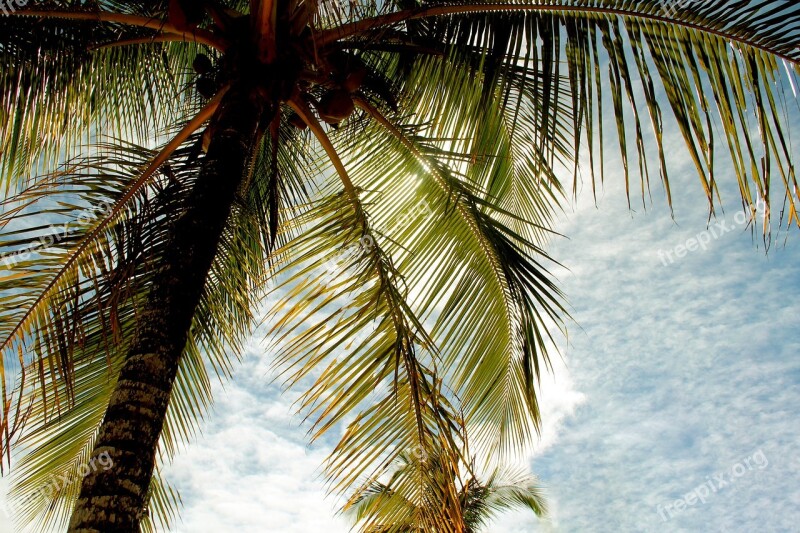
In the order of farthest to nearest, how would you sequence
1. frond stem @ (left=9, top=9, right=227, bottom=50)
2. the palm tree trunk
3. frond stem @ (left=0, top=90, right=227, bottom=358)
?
1. frond stem @ (left=9, top=9, right=227, bottom=50)
2. frond stem @ (left=0, top=90, right=227, bottom=358)
3. the palm tree trunk

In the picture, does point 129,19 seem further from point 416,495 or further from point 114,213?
point 416,495

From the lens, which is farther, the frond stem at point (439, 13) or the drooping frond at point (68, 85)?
the drooping frond at point (68, 85)

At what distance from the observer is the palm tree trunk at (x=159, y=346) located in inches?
70.2

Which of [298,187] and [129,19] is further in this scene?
[298,187]

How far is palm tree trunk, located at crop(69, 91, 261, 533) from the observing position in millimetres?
1782

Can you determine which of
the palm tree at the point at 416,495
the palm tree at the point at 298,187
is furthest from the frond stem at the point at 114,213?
the palm tree at the point at 416,495

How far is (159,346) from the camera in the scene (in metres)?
2.15

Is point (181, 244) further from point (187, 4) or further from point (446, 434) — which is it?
point (446, 434)

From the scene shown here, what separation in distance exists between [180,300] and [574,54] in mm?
2181

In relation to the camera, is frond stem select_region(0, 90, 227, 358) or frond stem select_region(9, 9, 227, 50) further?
frond stem select_region(9, 9, 227, 50)

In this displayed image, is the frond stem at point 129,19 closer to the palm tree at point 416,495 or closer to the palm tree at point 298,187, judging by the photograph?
the palm tree at point 298,187

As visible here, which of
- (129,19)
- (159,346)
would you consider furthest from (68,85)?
(159,346)

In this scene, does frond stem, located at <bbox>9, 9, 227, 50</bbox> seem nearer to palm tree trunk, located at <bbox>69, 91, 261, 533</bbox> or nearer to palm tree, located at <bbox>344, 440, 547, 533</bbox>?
palm tree trunk, located at <bbox>69, 91, 261, 533</bbox>

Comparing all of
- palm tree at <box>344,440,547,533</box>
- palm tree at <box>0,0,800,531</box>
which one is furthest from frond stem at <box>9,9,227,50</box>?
palm tree at <box>344,440,547,533</box>
